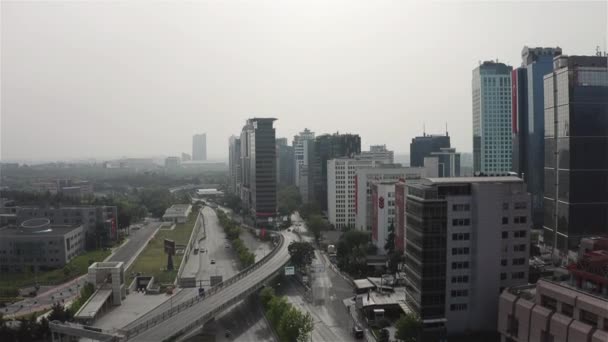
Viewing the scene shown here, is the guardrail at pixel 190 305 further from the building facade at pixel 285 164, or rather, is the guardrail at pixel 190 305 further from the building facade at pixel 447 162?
the building facade at pixel 285 164

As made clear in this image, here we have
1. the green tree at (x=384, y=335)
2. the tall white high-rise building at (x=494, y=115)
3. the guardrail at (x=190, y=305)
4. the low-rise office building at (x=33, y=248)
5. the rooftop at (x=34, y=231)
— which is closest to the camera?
the guardrail at (x=190, y=305)

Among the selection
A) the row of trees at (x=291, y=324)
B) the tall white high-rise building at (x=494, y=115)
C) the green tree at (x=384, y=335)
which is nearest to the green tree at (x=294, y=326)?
the row of trees at (x=291, y=324)

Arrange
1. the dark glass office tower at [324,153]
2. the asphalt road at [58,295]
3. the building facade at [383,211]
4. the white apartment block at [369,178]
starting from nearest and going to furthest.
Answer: the asphalt road at [58,295]
the building facade at [383,211]
the white apartment block at [369,178]
the dark glass office tower at [324,153]

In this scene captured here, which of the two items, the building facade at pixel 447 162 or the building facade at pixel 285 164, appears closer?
the building facade at pixel 447 162

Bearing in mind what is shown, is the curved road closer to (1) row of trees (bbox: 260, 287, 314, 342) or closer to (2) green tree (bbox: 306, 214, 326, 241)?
(1) row of trees (bbox: 260, 287, 314, 342)

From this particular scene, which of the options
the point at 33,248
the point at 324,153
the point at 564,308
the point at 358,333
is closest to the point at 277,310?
the point at 358,333

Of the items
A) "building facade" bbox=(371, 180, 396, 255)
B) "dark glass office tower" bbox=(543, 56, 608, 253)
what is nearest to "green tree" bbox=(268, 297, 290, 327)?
"building facade" bbox=(371, 180, 396, 255)
